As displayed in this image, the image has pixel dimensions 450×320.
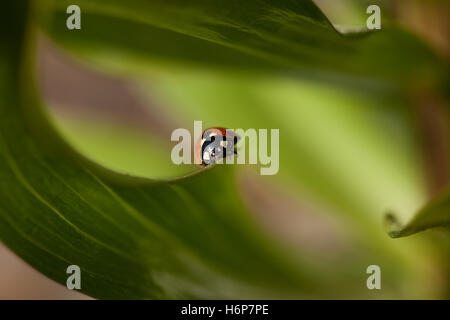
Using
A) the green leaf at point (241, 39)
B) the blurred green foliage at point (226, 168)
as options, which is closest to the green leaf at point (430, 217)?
the blurred green foliage at point (226, 168)

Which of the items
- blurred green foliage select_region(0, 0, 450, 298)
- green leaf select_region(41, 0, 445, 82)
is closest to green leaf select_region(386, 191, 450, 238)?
blurred green foliage select_region(0, 0, 450, 298)

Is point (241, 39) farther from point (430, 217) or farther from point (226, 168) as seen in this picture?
point (430, 217)

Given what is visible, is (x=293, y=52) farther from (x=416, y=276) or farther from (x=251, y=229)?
(x=416, y=276)

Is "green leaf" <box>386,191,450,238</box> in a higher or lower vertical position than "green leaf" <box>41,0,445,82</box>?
lower

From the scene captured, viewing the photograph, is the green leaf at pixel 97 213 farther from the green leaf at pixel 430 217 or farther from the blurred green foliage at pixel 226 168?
the green leaf at pixel 430 217

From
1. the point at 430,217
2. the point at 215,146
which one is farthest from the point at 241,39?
the point at 430,217

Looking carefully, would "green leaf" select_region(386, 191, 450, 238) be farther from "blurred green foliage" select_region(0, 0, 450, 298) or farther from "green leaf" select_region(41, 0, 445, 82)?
"green leaf" select_region(41, 0, 445, 82)

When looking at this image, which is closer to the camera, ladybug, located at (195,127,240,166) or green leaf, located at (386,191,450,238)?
green leaf, located at (386,191,450,238)
